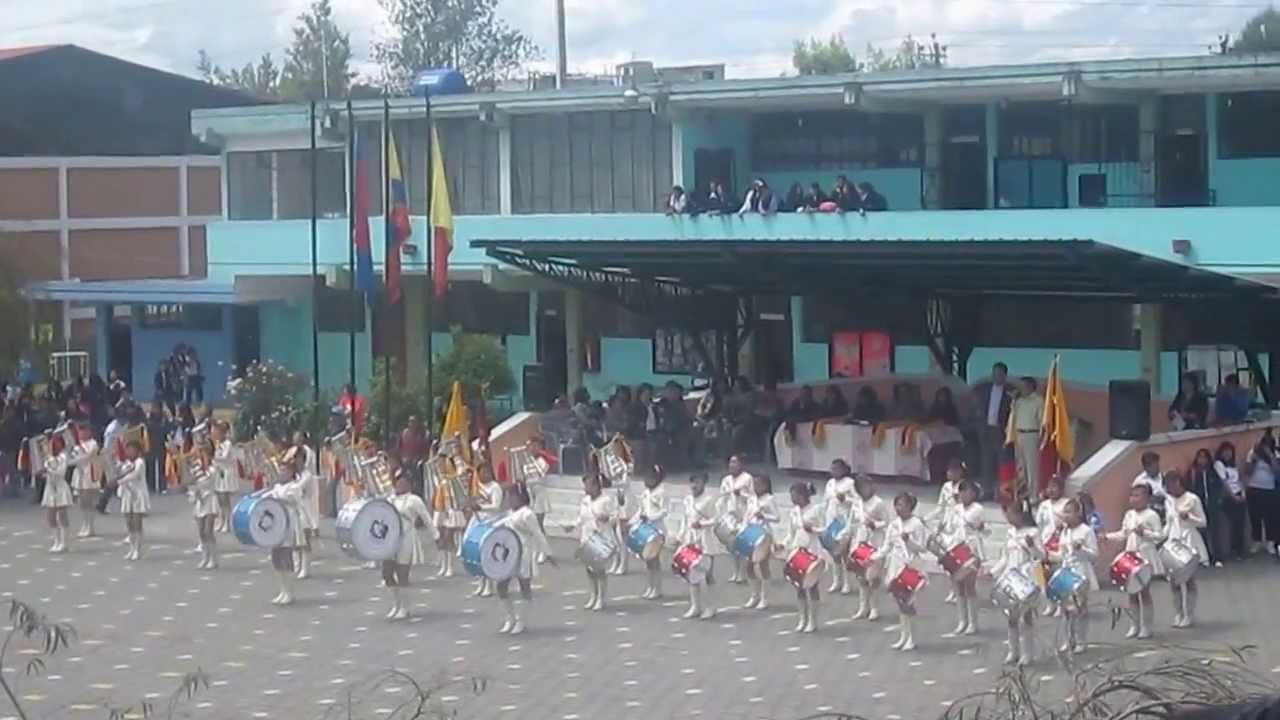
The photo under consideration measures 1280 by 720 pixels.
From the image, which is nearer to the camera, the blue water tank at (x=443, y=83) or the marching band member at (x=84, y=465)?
the marching band member at (x=84, y=465)

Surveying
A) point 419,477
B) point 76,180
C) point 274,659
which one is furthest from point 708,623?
point 76,180

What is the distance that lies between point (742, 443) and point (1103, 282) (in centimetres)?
543

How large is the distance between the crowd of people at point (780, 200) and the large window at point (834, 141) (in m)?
0.51

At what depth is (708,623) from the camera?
20.5 metres

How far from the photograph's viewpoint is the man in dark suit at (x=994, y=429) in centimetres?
2472

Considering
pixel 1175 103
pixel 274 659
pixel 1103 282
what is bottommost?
pixel 274 659

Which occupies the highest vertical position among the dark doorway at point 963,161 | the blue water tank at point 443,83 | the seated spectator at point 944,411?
the blue water tank at point 443,83

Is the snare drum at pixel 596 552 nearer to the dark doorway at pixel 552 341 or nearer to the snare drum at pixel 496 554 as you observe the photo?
the snare drum at pixel 496 554

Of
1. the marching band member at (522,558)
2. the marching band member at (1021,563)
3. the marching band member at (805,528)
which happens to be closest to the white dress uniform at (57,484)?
the marching band member at (522,558)

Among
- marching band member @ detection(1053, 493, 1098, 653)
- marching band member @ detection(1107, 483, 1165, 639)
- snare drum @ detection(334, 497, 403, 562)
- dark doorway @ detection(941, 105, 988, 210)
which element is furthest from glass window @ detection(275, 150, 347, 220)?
marching band member @ detection(1053, 493, 1098, 653)

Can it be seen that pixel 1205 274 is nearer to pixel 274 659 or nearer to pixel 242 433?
pixel 274 659

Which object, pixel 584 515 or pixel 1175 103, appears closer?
pixel 584 515

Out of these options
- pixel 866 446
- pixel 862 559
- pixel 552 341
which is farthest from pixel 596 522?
pixel 552 341

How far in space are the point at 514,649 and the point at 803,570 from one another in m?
2.71
